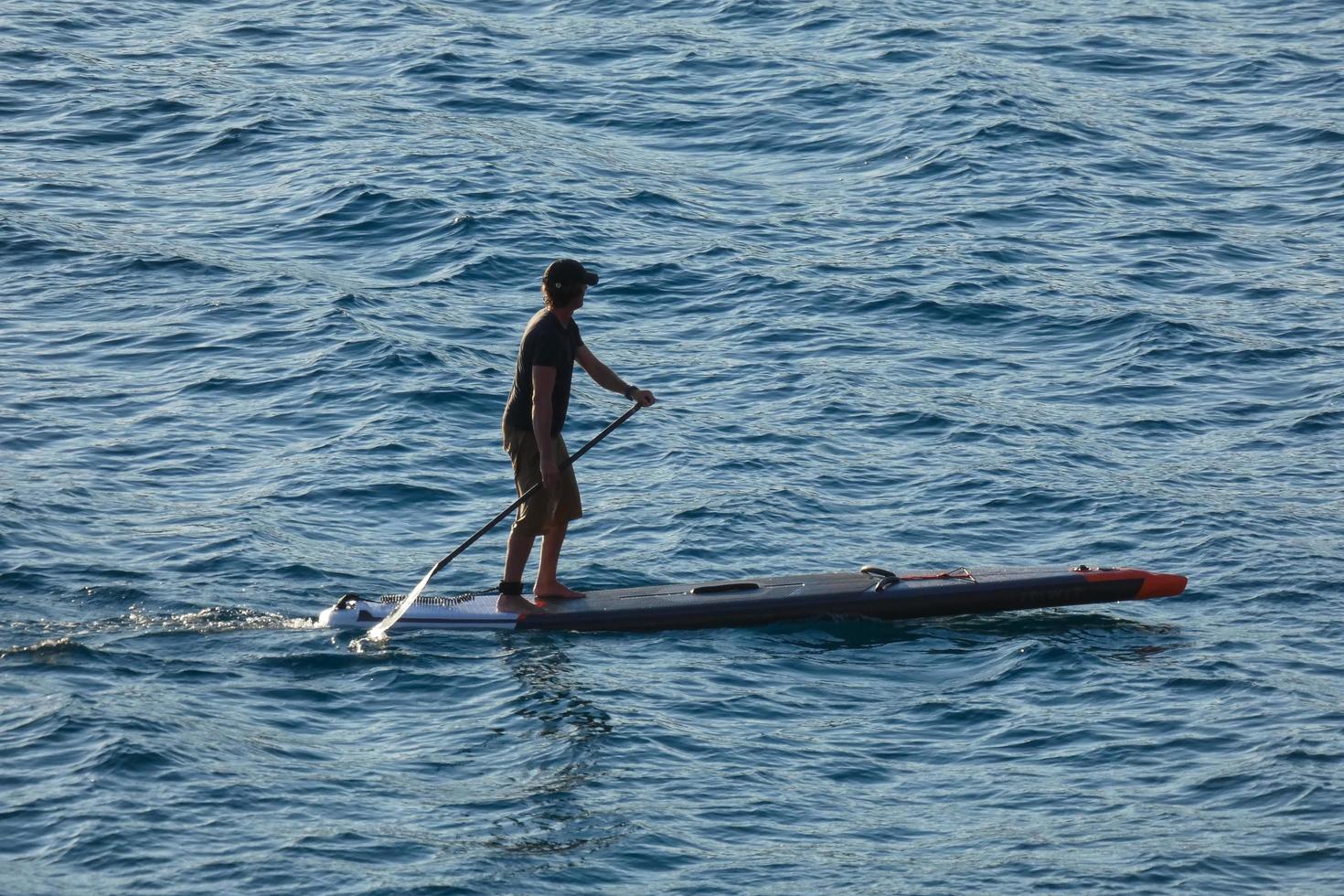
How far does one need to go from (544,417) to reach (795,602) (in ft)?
6.20

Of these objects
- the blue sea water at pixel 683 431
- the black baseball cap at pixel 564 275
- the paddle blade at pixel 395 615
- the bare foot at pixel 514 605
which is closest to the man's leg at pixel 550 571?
the bare foot at pixel 514 605

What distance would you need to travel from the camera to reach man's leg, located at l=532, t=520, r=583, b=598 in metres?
10.2

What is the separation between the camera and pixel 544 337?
375 inches

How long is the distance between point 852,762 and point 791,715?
588 millimetres

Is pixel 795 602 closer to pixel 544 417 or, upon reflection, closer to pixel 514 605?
pixel 514 605

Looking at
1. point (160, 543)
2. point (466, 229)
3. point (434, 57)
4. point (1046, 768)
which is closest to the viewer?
point (1046, 768)

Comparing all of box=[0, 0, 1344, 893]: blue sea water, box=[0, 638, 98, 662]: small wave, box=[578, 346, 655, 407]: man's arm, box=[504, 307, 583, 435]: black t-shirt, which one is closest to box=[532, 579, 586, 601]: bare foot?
box=[0, 0, 1344, 893]: blue sea water

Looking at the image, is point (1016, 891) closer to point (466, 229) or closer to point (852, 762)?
point (852, 762)

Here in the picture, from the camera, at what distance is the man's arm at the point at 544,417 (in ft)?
31.3

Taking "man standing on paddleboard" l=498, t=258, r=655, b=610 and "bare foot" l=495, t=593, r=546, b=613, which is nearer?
"man standing on paddleboard" l=498, t=258, r=655, b=610

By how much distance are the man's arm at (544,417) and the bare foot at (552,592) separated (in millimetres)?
861

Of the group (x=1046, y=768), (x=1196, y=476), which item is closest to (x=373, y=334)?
(x=1196, y=476)

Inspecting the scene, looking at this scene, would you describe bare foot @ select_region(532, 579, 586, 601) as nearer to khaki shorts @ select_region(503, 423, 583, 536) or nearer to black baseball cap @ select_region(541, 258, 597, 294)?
khaki shorts @ select_region(503, 423, 583, 536)

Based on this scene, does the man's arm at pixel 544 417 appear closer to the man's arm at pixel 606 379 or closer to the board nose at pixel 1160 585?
the man's arm at pixel 606 379
